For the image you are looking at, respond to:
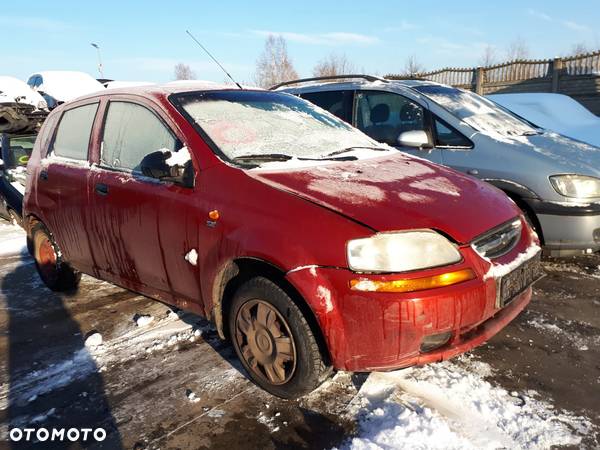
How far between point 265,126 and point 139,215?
1.01 m

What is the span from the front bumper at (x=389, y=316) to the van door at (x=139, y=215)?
889mm

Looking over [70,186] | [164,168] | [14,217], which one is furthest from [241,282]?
[14,217]

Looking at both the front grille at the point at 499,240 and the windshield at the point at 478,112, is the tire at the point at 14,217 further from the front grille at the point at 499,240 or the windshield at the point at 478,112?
the front grille at the point at 499,240

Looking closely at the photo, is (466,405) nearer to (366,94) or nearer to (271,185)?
(271,185)

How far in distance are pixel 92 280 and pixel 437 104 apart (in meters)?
3.79

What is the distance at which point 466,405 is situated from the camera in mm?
2340

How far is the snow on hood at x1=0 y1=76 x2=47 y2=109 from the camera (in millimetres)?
9398

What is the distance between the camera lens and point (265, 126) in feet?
10.3

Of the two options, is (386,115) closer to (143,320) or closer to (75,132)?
(75,132)

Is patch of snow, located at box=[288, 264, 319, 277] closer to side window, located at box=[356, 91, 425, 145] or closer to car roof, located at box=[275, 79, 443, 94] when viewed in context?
side window, located at box=[356, 91, 425, 145]

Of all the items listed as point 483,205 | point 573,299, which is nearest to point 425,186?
point 483,205

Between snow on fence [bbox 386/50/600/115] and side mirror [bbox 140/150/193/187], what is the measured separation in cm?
1186

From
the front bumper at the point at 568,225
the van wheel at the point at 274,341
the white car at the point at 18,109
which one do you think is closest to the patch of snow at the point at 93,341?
the van wheel at the point at 274,341

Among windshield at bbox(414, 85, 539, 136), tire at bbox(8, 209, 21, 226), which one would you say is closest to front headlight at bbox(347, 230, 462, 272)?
windshield at bbox(414, 85, 539, 136)
